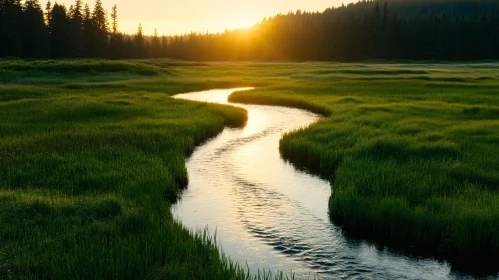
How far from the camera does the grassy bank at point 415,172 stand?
369 inches

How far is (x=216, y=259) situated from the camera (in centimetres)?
764

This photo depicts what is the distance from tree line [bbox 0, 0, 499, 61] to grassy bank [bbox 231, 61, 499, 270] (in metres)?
81.5

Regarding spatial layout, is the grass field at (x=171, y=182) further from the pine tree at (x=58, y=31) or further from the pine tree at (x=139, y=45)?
the pine tree at (x=139, y=45)

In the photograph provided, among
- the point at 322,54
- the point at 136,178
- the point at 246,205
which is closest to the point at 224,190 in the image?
the point at 246,205

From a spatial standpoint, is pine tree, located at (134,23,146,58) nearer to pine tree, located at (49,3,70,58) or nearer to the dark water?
pine tree, located at (49,3,70,58)

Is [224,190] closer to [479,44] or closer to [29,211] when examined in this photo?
[29,211]

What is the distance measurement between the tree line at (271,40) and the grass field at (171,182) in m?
72.0

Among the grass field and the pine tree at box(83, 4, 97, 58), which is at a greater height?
the pine tree at box(83, 4, 97, 58)

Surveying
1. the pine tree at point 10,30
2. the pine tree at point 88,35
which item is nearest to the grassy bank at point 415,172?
the pine tree at point 10,30

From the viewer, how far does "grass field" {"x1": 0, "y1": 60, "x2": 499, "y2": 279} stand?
765 centimetres

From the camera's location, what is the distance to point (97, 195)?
10719 mm

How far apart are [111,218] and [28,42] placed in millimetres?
92274

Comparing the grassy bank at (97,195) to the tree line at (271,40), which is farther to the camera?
the tree line at (271,40)

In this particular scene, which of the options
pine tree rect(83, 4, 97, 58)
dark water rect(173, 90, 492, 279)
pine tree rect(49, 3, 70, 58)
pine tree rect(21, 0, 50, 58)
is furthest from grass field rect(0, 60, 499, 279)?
pine tree rect(83, 4, 97, 58)
